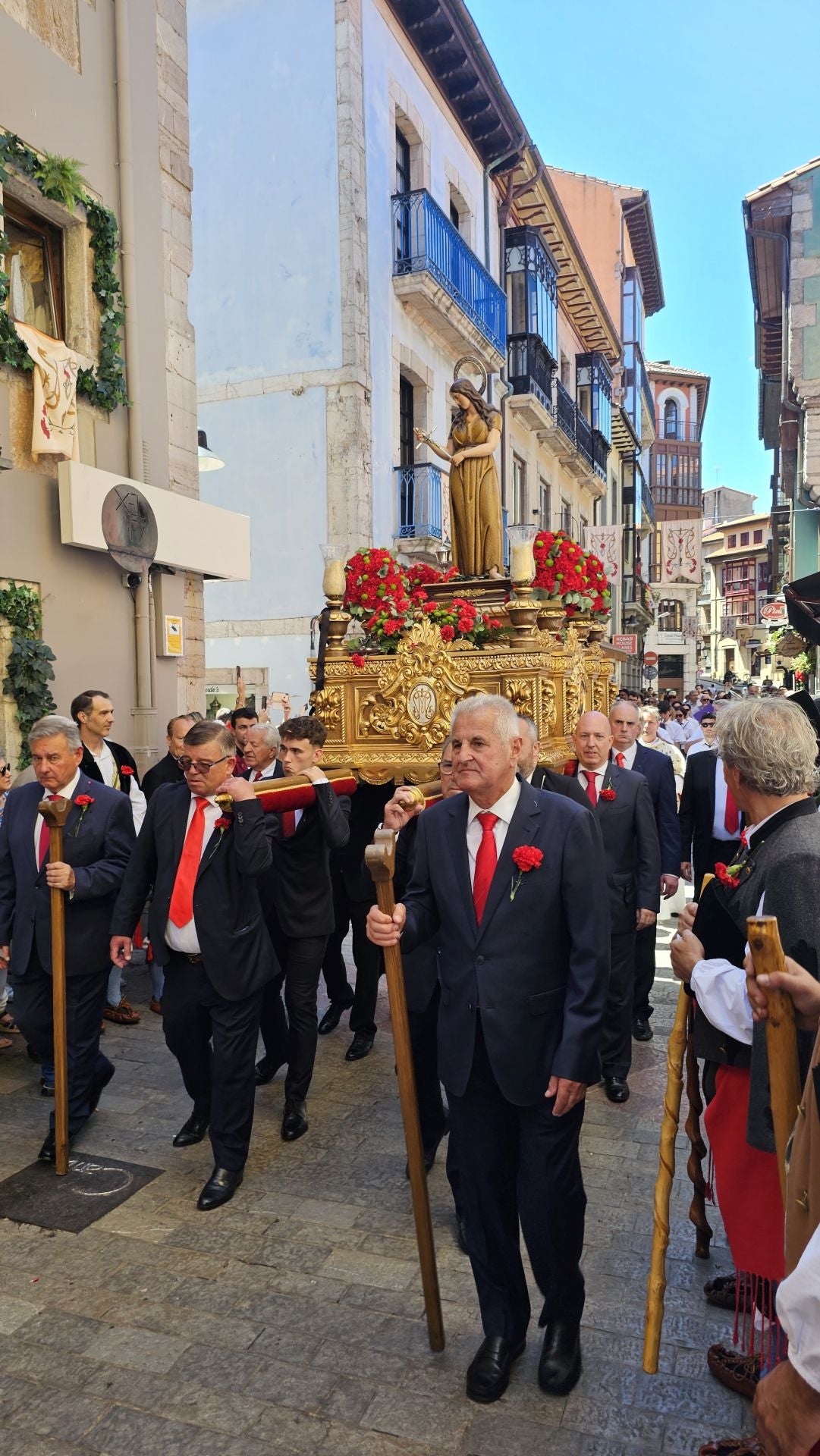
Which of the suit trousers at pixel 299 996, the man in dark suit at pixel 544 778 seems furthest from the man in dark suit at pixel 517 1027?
the suit trousers at pixel 299 996

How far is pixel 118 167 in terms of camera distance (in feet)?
28.5

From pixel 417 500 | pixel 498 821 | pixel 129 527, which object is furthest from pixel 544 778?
pixel 417 500

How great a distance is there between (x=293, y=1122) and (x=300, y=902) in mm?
1029

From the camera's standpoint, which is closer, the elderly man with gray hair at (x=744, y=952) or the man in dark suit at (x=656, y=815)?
the elderly man with gray hair at (x=744, y=952)

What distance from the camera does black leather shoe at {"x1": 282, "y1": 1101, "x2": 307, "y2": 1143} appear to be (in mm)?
4516

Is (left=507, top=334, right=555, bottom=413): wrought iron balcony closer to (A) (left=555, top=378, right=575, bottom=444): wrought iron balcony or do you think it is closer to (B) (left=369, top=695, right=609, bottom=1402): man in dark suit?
(A) (left=555, top=378, right=575, bottom=444): wrought iron balcony

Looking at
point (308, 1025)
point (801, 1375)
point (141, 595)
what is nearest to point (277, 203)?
point (141, 595)

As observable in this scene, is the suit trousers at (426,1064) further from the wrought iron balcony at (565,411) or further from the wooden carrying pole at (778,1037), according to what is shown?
the wrought iron balcony at (565,411)

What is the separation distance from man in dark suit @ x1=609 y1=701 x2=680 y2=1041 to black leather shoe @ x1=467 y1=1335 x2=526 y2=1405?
10.4ft

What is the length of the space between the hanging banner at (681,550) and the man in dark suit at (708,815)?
34455mm

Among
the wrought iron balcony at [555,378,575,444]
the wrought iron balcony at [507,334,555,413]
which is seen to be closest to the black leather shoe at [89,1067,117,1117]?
the wrought iron balcony at [507,334,555,413]

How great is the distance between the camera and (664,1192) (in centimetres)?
Result: 284

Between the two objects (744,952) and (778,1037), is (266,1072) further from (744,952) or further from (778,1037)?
(778,1037)

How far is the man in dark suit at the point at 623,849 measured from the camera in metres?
4.93
